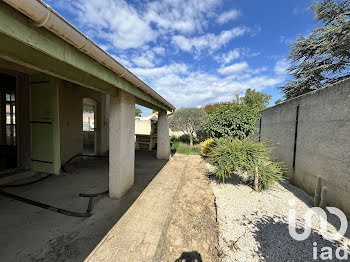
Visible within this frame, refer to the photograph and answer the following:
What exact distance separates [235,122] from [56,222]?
6.21m

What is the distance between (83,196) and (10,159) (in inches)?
132

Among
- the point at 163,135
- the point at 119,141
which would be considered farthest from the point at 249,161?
the point at 163,135

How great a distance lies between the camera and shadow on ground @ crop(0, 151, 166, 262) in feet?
6.39

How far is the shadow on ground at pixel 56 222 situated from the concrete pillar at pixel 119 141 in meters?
0.33

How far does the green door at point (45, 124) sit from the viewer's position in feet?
14.0

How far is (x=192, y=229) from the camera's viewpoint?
2.59 meters

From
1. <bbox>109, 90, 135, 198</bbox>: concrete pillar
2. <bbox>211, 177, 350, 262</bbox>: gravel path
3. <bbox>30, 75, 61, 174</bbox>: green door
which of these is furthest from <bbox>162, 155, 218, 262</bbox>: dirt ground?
<bbox>30, 75, 61, 174</bbox>: green door

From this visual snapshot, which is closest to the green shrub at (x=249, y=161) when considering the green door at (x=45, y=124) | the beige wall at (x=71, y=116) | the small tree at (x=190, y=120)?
the green door at (x=45, y=124)

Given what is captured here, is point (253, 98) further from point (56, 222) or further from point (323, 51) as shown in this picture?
point (56, 222)

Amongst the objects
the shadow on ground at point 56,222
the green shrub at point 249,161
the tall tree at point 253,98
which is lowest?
the shadow on ground at point 56,222

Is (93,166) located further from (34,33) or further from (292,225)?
(292,225)

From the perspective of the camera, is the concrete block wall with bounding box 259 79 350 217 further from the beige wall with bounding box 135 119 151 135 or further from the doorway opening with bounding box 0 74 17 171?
the beige wall with bounding box 135 119 151 135

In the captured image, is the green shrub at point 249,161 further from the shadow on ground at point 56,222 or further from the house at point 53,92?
the house at point 53,92

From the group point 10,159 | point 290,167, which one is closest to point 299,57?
point 290,167
